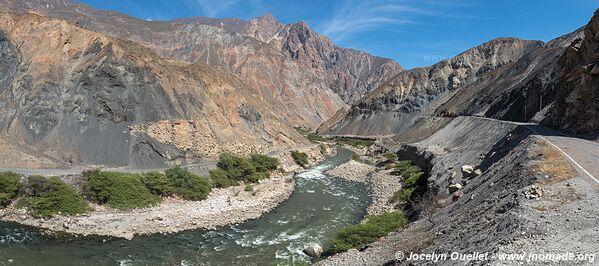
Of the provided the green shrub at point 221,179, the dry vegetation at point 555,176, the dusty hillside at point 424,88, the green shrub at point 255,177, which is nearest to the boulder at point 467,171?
the dry vegetation at point 555,176

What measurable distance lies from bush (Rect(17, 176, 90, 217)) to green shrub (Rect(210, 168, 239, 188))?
12829 mm

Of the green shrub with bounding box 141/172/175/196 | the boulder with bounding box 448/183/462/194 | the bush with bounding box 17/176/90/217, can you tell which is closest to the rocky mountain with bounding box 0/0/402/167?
the green shrub with bounding box 141/172/175/196

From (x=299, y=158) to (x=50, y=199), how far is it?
115ft

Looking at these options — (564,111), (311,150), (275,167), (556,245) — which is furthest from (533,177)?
(311,150)

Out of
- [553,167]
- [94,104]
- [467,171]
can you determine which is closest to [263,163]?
[94,104]

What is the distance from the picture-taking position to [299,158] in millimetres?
58406

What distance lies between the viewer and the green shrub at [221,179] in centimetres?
3972

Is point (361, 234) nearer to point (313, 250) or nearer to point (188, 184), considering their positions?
point (313, 250)

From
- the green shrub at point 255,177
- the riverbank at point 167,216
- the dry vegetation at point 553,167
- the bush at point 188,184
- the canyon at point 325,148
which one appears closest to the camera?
the canyon at point 325,148

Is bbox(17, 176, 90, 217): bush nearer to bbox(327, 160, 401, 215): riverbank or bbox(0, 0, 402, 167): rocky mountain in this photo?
bbox(0, 0, 402, 167): rocky mountain

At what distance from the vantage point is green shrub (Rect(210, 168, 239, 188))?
39.7m

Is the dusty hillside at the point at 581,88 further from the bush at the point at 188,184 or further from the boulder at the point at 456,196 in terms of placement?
the bush at the point at 188,184

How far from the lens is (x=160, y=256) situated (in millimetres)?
21828

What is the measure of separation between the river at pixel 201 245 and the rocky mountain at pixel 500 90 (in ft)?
65.2
